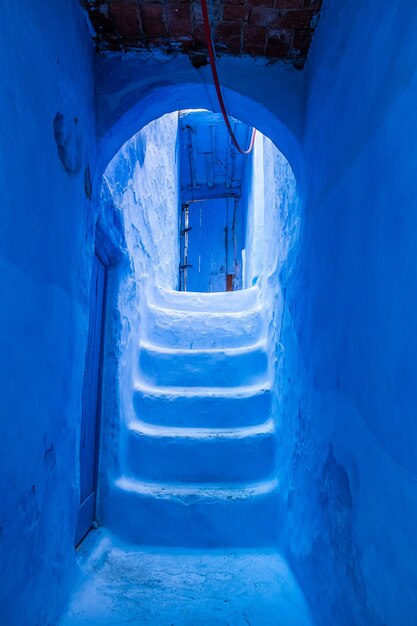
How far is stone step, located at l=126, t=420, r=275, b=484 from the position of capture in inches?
98.5

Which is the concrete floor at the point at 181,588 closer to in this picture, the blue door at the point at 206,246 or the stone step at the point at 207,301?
the stone step at the point at 207,301

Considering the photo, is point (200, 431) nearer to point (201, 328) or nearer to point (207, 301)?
point (201, 328)

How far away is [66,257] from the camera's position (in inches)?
57.4

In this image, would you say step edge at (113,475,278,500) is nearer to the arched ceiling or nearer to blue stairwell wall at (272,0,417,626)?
blue stairwell wall at (272,0,417,626)

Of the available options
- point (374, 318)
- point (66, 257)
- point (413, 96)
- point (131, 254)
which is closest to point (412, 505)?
point (374, 318)

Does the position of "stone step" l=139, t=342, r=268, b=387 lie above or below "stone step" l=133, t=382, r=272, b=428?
above

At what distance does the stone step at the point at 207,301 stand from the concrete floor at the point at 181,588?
2.19 meters

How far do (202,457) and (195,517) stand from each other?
1.16 feet

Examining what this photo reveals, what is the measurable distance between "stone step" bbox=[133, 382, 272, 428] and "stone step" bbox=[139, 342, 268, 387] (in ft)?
0.75

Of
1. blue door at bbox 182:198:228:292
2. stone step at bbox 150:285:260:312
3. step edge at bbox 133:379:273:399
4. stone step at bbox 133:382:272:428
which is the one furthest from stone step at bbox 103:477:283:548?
blue door at bbox 182:198:228:292

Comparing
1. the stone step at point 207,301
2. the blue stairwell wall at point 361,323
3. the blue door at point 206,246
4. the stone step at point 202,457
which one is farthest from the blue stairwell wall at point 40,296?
the blue door at point 206,246

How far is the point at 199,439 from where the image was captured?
100 inches

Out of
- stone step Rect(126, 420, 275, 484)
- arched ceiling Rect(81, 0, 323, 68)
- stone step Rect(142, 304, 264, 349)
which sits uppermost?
arched ceiling Rect(81, 0, 323, 68)

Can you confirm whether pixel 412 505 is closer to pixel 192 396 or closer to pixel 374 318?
pixel 374 318
